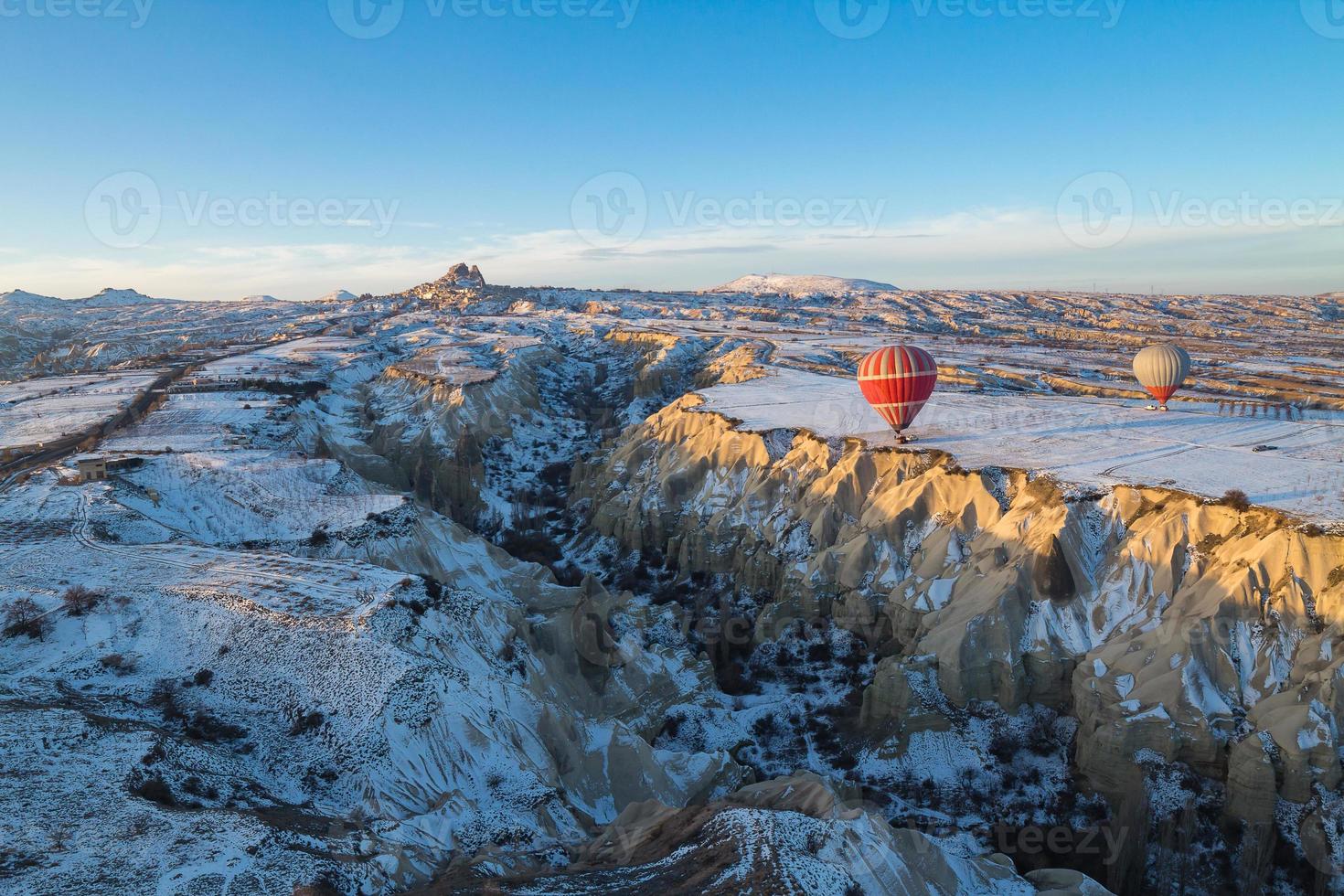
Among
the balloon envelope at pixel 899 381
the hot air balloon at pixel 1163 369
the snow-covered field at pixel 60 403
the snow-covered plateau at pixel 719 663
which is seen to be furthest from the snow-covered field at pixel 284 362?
the hot air balloon at pixel 1163 369

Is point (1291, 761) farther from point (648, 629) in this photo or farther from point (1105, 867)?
point (648, 629)

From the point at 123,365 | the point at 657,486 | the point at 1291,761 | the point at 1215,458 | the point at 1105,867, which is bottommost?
the point at 1105,867

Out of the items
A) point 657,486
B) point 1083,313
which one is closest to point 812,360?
point 657,486

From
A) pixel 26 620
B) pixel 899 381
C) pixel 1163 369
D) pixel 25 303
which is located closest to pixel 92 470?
pixel 26 620

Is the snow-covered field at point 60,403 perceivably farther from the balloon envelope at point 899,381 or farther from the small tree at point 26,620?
the balloon envelope at point 899,381

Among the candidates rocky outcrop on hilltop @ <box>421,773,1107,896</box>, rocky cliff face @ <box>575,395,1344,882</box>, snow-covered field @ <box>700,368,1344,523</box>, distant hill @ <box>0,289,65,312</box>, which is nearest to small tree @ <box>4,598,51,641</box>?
rocky outcrop on hilltop @ <box>421,773,1107,896</box>

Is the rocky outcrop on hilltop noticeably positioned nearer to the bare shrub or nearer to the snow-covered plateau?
the snow-covered plateau

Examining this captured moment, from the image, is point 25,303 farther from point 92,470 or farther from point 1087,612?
point 1087,612
